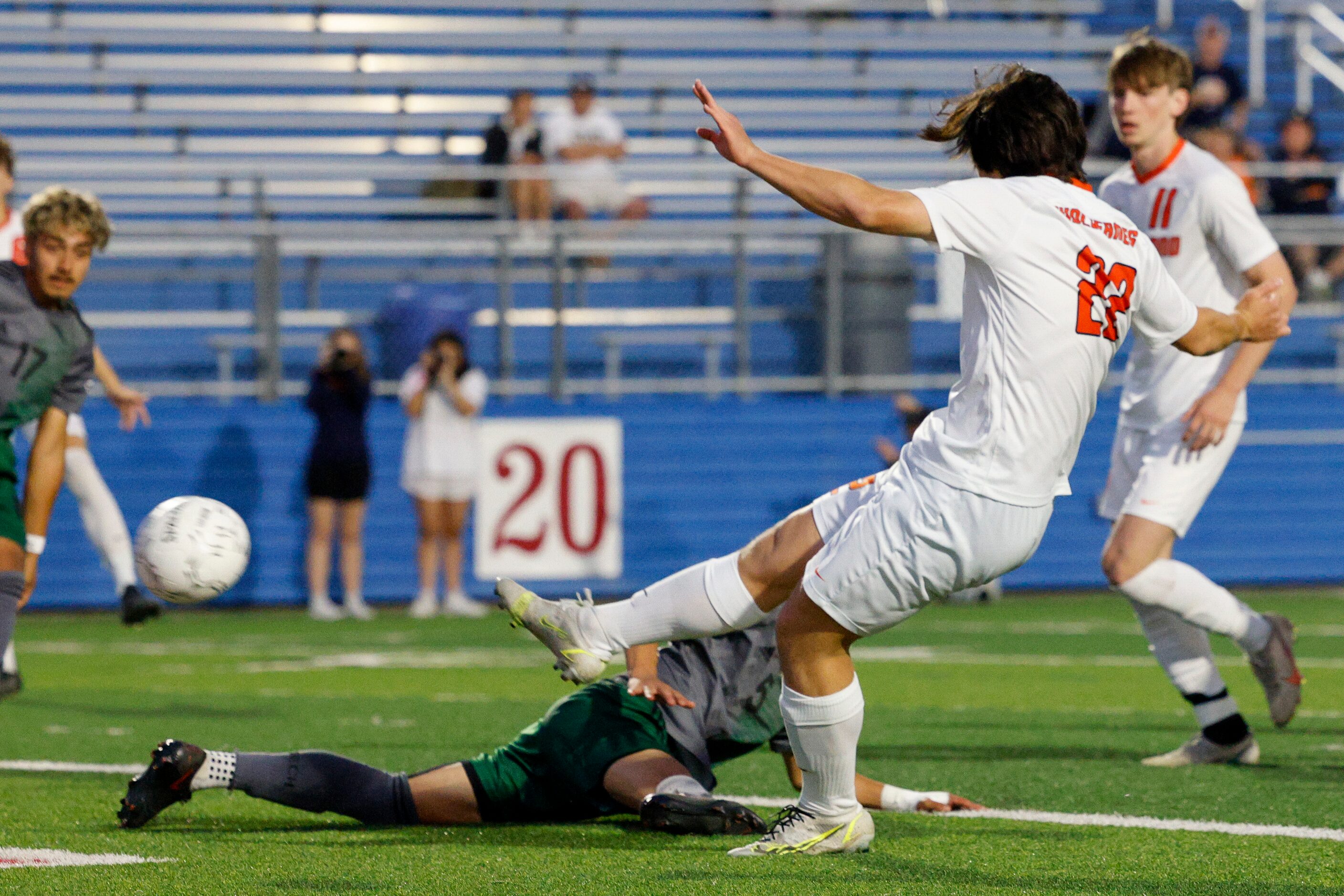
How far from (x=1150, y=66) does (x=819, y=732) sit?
2953 millimetres

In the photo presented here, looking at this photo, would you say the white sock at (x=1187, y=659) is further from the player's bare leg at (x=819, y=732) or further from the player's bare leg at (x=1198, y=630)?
the player's bare leg at (x=819, y=732)

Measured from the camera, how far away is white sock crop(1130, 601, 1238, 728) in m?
6.34

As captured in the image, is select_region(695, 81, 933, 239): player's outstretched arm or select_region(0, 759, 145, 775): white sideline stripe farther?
select_region(0, 759, 145, 775): white sideline stripe

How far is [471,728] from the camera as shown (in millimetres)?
7359

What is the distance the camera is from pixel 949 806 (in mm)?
5250

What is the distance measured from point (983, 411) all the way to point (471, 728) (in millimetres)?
3517

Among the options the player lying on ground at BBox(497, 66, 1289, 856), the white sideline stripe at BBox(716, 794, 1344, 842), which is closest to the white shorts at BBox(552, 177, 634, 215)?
the white sideline stripe at BBox(716, 794, 1344, 842)

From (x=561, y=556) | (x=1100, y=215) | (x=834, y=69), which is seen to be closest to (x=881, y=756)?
(x=1100, y=215)

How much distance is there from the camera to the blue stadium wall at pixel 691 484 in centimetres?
1435

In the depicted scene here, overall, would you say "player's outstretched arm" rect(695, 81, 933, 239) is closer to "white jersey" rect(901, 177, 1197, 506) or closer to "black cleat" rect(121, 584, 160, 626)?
"white jersey" rect(901, 177, 1197, 506)

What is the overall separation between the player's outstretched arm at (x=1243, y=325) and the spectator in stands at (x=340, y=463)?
9.36 m

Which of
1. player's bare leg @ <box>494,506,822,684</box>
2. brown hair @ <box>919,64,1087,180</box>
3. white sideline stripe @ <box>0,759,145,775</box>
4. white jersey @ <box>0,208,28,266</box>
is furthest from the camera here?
white jersey @ <box>0,208,28,266</box>

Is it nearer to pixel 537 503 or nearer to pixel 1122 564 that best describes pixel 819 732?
pixel 1122 564

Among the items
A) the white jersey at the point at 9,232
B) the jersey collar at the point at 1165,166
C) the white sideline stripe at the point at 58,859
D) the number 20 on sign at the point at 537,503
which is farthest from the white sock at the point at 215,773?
the number 20 on sign at the point at 537,503
